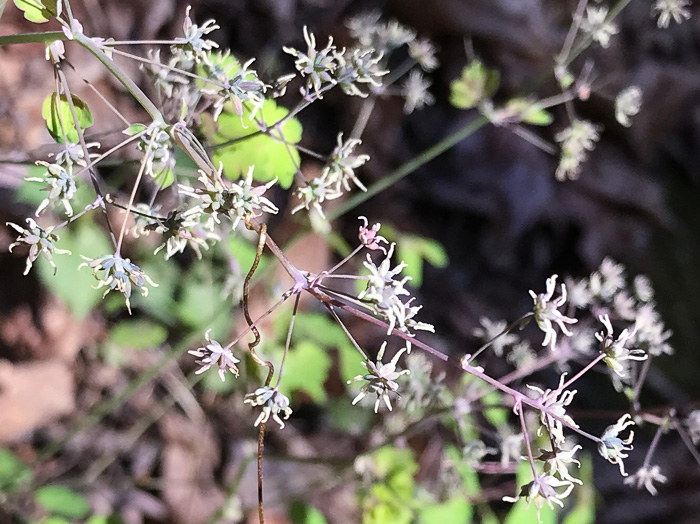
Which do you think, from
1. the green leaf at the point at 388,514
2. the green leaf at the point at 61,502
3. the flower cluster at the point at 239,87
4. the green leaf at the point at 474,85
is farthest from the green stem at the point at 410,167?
the green leaf at the point at 61,502

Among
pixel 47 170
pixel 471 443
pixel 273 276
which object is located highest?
pixel 47 170

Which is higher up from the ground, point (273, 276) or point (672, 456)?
point (273, 276)

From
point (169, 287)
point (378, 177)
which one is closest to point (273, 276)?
point (169, 287)

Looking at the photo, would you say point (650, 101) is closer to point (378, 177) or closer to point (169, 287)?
point (378, 177)

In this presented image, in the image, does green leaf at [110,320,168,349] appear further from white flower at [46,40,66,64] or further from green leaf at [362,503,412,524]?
white flower at [46,40,66,64]

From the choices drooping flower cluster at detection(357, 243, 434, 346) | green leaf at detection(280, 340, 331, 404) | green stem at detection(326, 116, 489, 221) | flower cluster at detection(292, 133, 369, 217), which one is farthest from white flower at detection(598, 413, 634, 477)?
green leaf at detection(280, 340, 331, 404)
